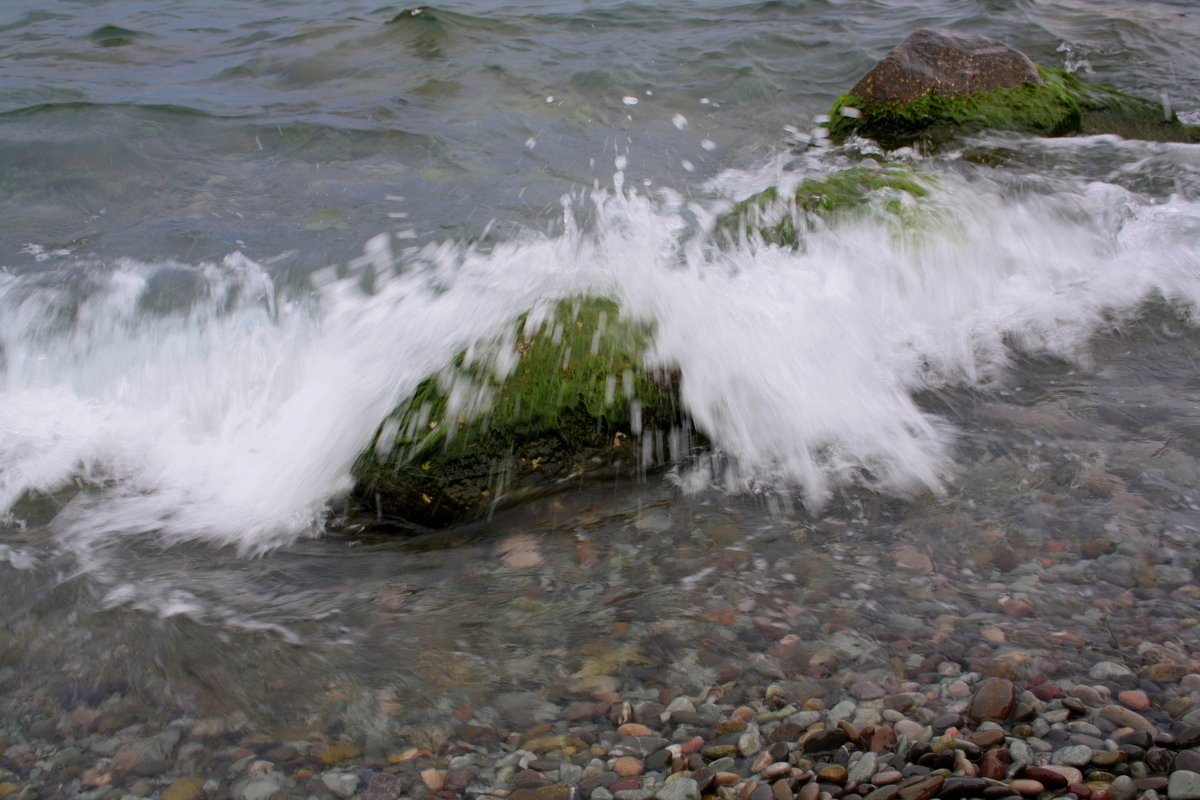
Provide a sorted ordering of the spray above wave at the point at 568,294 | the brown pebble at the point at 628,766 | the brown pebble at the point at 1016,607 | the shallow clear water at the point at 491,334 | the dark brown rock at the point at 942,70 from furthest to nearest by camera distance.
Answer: the dark brown rock at the point at 942,70 < the spray above wave at the point at 568,294 < the shallow clear water at the point at 491,334 < the brown pebble at the point at 1016,607 < the brown pebble at the point at 628,766

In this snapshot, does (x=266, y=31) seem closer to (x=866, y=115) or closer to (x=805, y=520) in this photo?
(x=866, y=115)

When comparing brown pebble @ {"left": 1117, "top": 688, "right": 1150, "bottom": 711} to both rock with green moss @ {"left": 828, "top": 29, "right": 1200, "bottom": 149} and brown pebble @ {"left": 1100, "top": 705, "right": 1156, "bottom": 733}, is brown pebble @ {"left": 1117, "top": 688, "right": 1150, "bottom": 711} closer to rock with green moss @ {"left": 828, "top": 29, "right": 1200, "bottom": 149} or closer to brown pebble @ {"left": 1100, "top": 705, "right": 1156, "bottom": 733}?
brown pebble @ {"left": 1100, "top": 705, "right": 1156, "bottom": 733}

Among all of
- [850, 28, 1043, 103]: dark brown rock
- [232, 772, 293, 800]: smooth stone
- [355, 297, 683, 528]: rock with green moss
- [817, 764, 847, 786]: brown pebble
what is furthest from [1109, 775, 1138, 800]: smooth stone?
[850, 28, 1043, 103]: dark brown rock

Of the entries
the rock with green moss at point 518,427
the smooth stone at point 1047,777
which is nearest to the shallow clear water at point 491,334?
the rock with green moss at point 518,427

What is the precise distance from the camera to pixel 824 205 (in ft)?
16.7

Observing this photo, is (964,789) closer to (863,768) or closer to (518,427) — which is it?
(863,768)

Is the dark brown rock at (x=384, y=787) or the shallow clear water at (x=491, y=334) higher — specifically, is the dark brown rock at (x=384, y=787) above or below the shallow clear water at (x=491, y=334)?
below

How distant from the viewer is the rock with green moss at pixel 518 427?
3.51 meters

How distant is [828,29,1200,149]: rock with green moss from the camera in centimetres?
690

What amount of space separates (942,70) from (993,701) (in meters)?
6.10

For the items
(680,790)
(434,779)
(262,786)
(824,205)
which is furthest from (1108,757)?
(824,205)

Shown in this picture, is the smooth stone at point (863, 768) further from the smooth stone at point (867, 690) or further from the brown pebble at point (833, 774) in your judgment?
the smooth stone at point (867, 690)

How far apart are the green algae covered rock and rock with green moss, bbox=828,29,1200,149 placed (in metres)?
1.80

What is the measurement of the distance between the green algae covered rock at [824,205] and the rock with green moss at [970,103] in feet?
5.92
